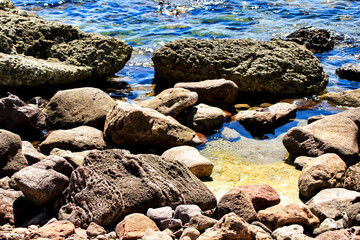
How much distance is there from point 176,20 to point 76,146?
10.8m

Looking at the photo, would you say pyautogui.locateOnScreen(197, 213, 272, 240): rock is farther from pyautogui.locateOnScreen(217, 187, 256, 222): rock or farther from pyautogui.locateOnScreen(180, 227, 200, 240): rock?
pyautogui.locateOnScreen(217, 187, 256, 222): rock

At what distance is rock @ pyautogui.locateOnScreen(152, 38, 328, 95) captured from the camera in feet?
27.8

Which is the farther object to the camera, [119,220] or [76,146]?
[76,146]

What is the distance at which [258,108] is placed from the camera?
7875 millimetres

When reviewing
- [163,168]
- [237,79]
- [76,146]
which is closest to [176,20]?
[237,79]

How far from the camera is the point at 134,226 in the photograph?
11.6ft

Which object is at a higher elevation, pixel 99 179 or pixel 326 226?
pixel 99 179

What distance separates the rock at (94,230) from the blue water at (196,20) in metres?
6.01

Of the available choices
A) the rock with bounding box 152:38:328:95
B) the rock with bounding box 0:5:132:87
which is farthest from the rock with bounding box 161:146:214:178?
the rock with bounding box 0:5:132:87

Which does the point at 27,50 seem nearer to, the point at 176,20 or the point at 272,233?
the point at 272,233

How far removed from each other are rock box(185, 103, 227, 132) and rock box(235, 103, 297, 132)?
15.3 inches

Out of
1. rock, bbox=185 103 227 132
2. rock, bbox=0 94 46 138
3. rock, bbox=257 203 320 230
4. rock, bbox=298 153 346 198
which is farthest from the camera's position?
rock, bbox=185 103 227 132

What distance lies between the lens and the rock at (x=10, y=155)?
453 centimetres

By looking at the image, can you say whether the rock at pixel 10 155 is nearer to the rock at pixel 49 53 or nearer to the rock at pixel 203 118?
the rock at pixel 203 118
